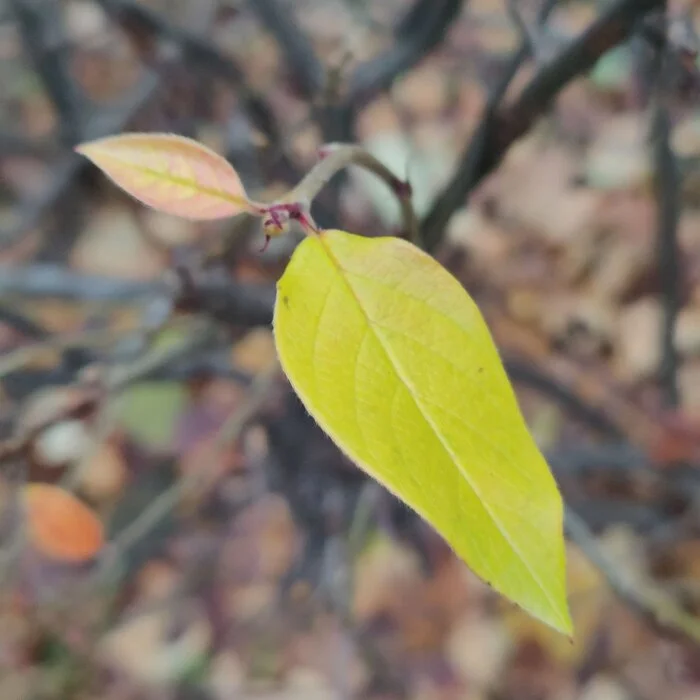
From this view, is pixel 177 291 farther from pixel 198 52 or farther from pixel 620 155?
pixel 620 155

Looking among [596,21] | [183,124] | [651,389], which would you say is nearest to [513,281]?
[651,389]

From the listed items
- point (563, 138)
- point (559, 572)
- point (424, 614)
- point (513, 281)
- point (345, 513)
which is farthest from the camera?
point (563, 138)

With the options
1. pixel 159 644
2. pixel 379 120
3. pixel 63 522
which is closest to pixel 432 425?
pixel 63 522

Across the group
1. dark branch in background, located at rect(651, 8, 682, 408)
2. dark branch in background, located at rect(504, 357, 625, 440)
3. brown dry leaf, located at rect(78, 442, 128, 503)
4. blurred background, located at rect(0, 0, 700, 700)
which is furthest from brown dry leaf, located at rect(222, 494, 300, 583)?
dark branch in background, located at rect(651, 8, 682, 408)

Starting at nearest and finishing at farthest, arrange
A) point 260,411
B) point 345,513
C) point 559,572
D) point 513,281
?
point 559,572
point 260,411
point 345,513
point 513,281

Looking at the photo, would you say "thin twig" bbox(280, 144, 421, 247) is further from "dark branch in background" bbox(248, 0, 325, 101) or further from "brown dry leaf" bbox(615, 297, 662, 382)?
"brown dry leaf" bbox(615, 297, 662, 382)

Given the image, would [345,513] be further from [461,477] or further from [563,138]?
[563,138]
